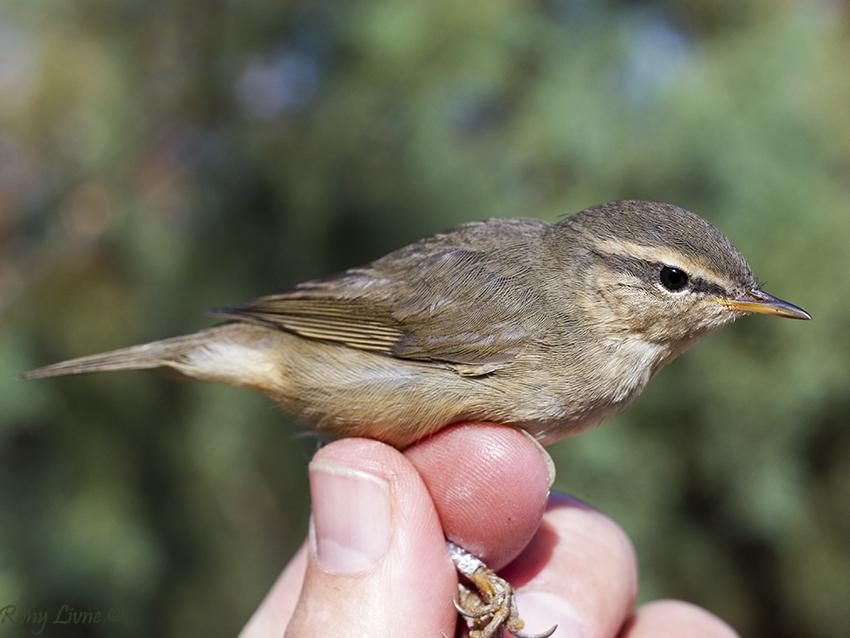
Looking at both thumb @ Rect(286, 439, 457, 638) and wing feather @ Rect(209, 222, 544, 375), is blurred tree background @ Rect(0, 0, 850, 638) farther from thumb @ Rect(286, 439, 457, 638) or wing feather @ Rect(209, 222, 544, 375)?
thumb @ Rect(286, 439, 457, 638)

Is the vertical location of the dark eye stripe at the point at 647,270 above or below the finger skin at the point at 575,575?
above

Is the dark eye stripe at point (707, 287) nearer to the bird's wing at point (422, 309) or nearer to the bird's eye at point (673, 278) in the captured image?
the bird's eye at point (673, 278)

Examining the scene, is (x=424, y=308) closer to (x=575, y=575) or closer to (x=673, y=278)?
(x=673, y=278)

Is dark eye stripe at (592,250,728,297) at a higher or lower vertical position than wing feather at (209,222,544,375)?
higher

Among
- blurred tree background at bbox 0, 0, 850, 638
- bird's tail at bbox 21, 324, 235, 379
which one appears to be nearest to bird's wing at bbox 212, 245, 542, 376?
bird's tail at bbox 21, 324, 235, 379

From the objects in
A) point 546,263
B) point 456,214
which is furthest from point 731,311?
point 456,214

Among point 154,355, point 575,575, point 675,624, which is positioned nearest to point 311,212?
point 154,355

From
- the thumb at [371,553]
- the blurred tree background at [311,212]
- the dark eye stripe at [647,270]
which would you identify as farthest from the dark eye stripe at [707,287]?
the blurred tree background at [311,212]

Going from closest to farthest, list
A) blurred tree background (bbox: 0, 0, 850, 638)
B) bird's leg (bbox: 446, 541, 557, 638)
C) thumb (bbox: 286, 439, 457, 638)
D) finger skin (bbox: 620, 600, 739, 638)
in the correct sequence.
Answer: thumb (bbox: 286, 439, 457, 638) → bird's leg (bbox: 446, 541, 557, 638) → finger skin (bbox: 620, 600, 739, 638) → blurred tree background (bbox: 0, 0, 850, 638)
